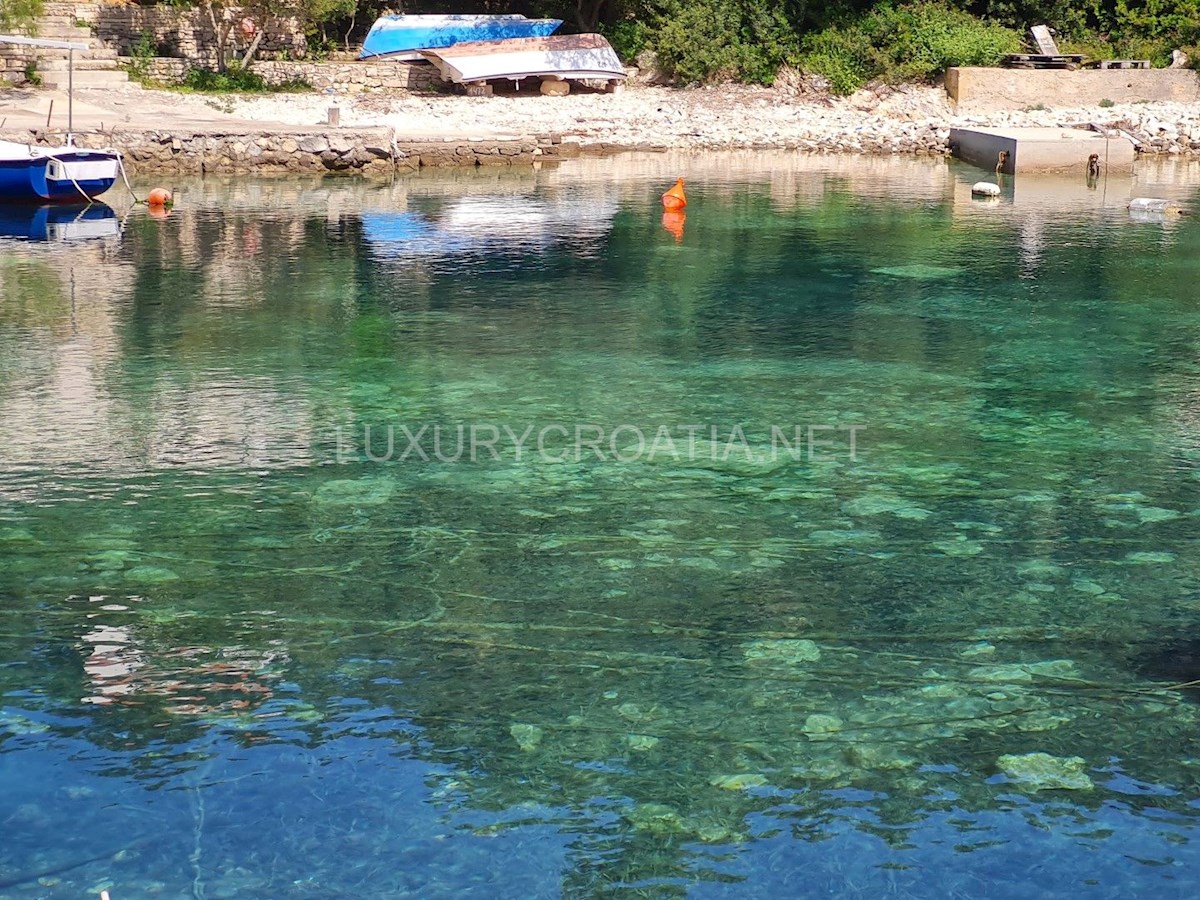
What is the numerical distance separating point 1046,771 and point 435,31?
3376cm

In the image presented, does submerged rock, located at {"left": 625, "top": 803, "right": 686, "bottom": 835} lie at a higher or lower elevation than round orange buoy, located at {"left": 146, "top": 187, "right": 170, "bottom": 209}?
lower

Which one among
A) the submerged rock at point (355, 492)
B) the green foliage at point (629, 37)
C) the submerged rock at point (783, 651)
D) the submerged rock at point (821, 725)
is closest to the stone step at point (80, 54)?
the green foliage at point (629, 37)

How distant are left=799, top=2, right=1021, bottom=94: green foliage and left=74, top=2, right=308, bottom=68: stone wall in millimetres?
14692

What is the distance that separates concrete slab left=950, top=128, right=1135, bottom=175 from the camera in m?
27.5

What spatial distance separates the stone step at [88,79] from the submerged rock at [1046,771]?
99.4ft

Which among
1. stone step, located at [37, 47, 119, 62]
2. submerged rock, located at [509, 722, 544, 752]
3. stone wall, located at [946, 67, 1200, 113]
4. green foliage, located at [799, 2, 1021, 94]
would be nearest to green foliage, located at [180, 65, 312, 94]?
stone step, located at [37, 47, 119, 62]

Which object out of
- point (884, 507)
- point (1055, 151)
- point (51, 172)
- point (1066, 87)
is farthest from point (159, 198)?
point (1066, 87)

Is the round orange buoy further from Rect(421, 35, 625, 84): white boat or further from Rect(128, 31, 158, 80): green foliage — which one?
Rect(421, 35, 625, 84): white boat

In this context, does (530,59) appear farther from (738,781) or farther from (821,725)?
(738,781)

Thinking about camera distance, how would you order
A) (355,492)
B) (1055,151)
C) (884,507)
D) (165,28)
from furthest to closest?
(165,28) → (1055,151) → (355,492) → (884,507)

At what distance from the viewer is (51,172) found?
21.8 meters

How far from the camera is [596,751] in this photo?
222 inches

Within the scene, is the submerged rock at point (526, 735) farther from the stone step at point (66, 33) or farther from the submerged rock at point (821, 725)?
the stone step at point (66, 33)

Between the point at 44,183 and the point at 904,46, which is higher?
the point at 904,46
